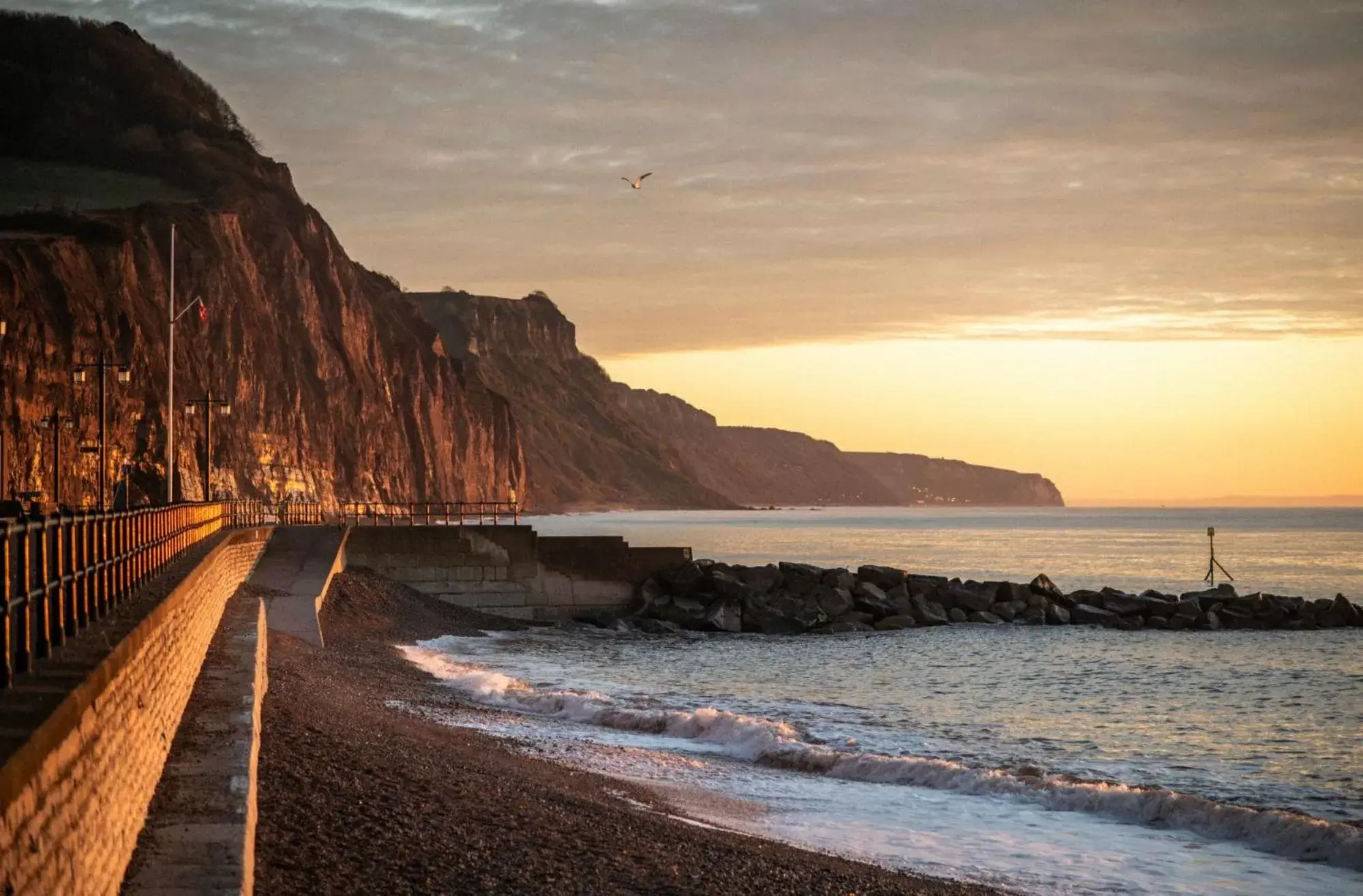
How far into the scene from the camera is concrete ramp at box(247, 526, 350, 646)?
3086cm

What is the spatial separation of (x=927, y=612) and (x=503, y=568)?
14958 millimetres

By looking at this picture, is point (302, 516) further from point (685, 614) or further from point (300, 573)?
point (300, 573)

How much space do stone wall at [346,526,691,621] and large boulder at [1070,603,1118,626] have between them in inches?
618

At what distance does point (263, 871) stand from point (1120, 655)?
3563 centimetres

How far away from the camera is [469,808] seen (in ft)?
43.0

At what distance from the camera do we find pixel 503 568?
49.1 metres

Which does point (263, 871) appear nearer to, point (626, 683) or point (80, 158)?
point (626, 683)

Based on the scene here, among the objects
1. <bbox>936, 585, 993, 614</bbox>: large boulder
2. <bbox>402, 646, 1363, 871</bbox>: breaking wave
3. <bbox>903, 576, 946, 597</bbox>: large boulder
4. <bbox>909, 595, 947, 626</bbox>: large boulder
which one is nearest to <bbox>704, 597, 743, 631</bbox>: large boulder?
<bbox>909, 595, 947, 626</bbox>: large boulder

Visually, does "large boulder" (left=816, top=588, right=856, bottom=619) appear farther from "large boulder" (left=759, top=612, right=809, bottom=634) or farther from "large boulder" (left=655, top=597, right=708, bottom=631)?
"large boulder" (left=655, top=597, right=708, bottom=631)

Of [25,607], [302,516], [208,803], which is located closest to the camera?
[25,607]

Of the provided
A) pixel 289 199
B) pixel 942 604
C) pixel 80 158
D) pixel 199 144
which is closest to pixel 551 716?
pixel 942 604

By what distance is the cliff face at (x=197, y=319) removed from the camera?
276 feet

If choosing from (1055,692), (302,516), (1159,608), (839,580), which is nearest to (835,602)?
(839,580)

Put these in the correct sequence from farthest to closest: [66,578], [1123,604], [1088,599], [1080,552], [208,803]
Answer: [1080,552]
[1088,599]
[1123,604]
[208,803]
[66,578]
